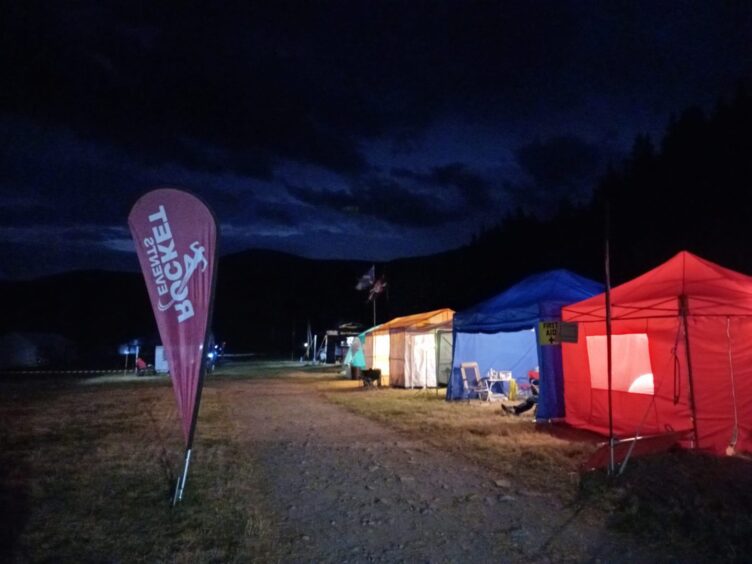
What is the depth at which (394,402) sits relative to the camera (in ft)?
57.1

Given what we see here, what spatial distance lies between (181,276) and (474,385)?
1230 cm

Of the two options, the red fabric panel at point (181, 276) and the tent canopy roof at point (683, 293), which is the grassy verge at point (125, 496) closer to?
the red fabric panel at point (181, 276)

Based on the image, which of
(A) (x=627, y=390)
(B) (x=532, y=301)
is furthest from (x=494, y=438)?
(B) (x=532, y=301)

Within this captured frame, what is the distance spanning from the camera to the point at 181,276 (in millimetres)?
6645

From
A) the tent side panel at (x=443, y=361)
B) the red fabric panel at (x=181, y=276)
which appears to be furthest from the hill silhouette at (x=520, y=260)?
the tent side panel at (x=443, y=361)

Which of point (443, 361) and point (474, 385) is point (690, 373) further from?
point (443, 361)

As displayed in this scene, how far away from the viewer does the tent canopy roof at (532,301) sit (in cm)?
1341

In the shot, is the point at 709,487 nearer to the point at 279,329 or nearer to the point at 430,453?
the point at 430,453

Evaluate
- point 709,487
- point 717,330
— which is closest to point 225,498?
point 709,487

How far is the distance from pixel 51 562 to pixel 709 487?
6732 mm

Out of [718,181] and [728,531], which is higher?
[718,181]

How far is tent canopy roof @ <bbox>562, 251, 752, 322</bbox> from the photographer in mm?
8992

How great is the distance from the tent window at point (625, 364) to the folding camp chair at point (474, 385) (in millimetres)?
5302

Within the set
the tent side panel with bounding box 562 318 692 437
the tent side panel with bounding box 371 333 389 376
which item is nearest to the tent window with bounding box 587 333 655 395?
the tent side panel with bounding box 562 318 692 437
